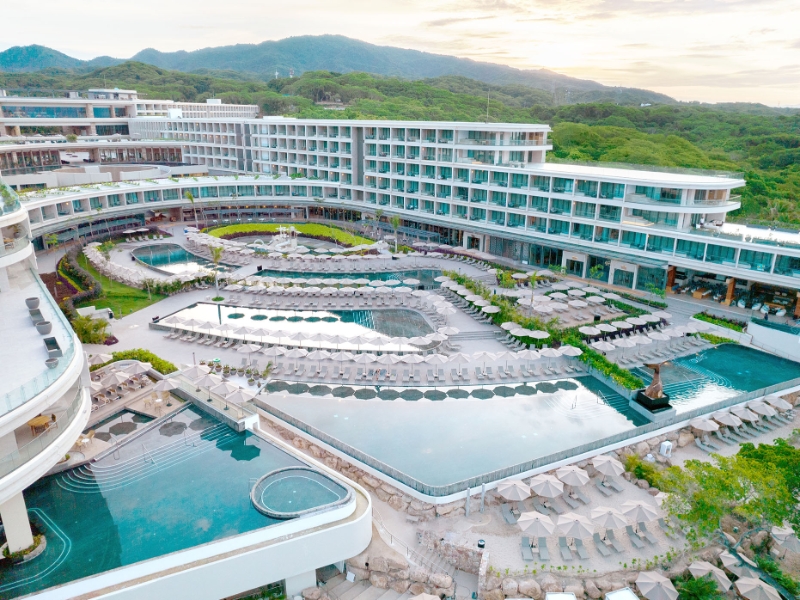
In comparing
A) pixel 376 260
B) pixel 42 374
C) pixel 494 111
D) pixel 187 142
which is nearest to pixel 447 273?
pixel 376 260

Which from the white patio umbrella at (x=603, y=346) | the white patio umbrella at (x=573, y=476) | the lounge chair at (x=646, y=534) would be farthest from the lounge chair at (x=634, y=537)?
the white patio umbrella at (x=603, y=346)

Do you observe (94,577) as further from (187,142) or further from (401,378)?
(187,142)

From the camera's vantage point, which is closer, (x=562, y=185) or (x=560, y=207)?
(x=562, y=185)

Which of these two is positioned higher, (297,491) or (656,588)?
(297,491)

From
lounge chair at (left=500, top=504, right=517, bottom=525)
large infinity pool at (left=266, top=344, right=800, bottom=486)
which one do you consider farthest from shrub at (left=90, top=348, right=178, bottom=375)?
lounge chair at (left=500, top=504, right=517, bottom=525)

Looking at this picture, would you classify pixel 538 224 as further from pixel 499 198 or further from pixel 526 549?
pixel 526 549

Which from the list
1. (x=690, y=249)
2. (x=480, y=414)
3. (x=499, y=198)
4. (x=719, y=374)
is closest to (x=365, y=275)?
(x=499, y=198)

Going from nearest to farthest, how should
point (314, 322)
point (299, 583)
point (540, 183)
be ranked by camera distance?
point (299, 583) < point (314, 322) < point (540, 183)
